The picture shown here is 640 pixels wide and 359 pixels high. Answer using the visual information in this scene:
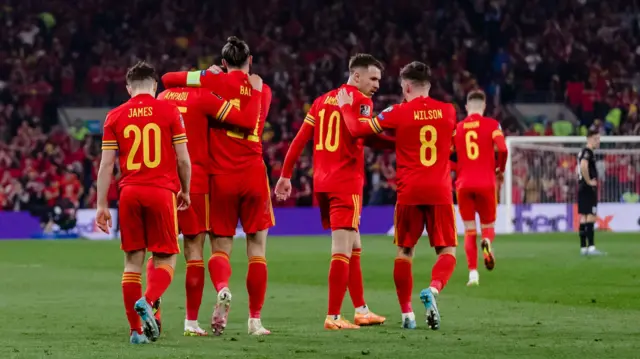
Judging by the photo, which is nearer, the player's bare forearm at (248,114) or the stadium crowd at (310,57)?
the player's bare forearm at (248,114)

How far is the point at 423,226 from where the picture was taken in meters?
9.80

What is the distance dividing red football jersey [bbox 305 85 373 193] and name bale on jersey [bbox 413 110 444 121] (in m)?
0.45

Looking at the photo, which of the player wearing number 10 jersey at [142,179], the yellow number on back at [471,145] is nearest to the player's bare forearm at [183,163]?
the player wearing number 10 jersey at [142,179]

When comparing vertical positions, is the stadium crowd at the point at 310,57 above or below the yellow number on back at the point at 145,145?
above

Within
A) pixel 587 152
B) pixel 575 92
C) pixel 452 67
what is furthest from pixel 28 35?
pixel 587 152

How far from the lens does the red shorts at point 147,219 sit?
27.5 feet

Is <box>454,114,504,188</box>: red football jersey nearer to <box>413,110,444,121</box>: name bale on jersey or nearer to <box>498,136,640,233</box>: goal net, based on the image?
<box>413,110,444,121</box>: name bale on jersey

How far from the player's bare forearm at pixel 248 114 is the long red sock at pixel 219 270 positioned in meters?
0.98

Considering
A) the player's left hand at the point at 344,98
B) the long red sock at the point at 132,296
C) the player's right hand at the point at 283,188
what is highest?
the player's left hand at the point at 344,98

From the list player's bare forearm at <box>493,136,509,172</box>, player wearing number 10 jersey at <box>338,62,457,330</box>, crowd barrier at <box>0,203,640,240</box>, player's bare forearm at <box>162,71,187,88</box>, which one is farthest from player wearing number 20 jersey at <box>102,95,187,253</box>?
crowd barrier at <box>0,203,640,240</box>

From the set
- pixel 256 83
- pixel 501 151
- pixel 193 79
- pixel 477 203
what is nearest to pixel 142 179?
pixel 193 79

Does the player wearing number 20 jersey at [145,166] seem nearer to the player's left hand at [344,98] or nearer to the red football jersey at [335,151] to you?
the player's left hand at [344,98]

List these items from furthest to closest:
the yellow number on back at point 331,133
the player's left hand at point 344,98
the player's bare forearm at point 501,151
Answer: the player's bare forearm at point 501,151 → the yellow number on back at point 331,133 → the player's left hand at point 344,98

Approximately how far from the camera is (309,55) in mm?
35906
